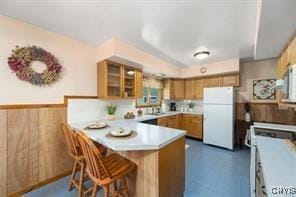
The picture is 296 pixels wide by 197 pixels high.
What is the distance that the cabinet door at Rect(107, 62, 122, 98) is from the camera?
2.86 metres

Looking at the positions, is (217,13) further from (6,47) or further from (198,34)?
(6,47)

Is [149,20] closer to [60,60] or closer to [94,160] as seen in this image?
[60,60]

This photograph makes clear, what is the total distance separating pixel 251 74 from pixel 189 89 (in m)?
1.80

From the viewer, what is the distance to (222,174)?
2516 millimetres

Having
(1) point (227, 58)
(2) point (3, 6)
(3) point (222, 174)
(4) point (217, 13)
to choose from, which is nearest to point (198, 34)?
(4) point (217, 13)

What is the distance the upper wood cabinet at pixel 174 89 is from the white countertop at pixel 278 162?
3514 mm

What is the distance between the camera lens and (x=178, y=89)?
5066 millimetres

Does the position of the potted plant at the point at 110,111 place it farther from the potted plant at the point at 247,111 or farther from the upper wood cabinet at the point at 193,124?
the potted plant at the point at 247,111

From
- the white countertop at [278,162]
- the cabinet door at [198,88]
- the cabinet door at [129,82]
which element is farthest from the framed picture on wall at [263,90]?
the cabinet door at [129,82]

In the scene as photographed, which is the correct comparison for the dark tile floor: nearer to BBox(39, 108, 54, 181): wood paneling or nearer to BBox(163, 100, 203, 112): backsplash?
BBox(39, 108, 54, 181): wood paneling

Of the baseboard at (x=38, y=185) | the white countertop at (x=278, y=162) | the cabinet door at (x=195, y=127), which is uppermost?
the white countertop at (x=278, y=162)

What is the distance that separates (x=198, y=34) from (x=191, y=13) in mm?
635

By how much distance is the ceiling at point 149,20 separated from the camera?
63.3 inches

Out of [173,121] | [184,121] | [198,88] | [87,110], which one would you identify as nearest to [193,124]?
[184,121]
